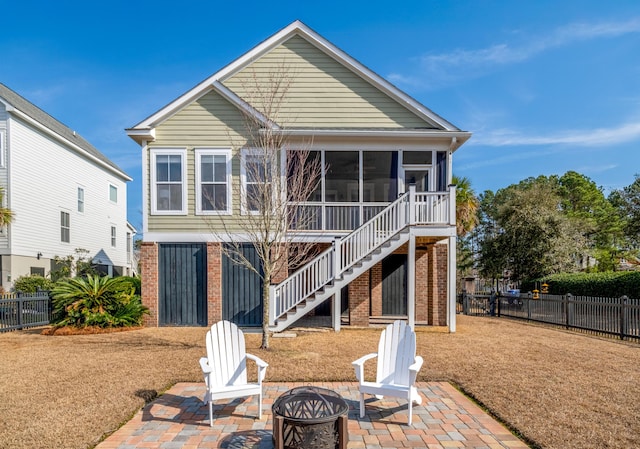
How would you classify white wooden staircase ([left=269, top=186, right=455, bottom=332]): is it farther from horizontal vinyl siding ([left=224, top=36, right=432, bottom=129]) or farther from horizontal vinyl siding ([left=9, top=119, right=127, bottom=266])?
horizontal vinyl siding ([left=9, top=119, right=127, bottom=266])

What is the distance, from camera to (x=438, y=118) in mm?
12812

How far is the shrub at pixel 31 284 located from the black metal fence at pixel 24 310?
2.67 meters

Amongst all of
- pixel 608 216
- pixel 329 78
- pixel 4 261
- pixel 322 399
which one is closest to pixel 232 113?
pixel 329 78

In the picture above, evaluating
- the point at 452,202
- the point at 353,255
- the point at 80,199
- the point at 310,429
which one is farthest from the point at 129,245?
the point at 310,429

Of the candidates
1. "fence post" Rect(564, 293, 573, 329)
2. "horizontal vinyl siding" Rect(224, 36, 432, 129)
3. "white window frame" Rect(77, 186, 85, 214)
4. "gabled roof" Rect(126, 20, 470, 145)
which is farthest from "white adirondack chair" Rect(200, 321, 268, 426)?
"white window frame" Rect(77, 186, 85, 214)

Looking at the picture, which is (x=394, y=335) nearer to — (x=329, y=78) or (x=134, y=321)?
(x=134, y=321)

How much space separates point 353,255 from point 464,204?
11324 millimetres

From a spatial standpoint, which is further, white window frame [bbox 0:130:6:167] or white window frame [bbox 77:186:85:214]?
white window frame [bbox 77:186:85:214]

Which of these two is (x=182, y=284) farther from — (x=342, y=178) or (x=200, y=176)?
(x=342, y=178)

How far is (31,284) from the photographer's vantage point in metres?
16.0

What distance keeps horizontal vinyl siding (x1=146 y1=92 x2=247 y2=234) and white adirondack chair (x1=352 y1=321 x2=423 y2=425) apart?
8.16 metres

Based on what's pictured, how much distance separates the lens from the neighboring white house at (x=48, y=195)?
648 inches

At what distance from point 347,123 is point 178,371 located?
9.35 m

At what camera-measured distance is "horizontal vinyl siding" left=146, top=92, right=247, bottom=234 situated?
12523mm
